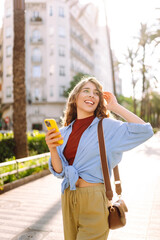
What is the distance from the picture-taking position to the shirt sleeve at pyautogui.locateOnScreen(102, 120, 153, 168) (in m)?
2.24

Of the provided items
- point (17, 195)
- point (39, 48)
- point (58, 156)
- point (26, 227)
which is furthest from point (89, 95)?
point (39, 48)

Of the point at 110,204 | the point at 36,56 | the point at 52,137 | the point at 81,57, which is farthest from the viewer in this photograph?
the point at 81,57

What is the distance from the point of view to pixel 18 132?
417 inches

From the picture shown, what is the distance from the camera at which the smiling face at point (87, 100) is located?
250cm

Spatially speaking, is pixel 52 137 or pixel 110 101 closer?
pixel 52 137

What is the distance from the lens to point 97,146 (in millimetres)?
2285

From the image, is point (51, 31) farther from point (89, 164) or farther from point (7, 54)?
point (89, 164)

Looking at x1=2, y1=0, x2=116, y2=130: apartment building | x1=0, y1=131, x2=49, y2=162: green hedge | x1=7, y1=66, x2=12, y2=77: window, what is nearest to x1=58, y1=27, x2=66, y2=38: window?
x1=2, y1=0, x2=116, y2=130: apartment building

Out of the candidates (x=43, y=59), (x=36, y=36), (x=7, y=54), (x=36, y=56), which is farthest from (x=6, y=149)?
(x=7, y=54)

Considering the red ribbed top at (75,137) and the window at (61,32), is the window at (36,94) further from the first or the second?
the red ribbed top at (75,137)

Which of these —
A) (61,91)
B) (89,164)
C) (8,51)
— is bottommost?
(89,164)

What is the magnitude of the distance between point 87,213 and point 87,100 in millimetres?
928

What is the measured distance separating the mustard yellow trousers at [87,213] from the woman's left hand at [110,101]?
0.65 meters

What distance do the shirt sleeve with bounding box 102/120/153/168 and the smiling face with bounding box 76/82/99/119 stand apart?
0.92 feet
